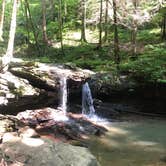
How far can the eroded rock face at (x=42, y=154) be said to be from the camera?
8859 millimetres

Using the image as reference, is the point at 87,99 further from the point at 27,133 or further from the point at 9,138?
the point at 9,138

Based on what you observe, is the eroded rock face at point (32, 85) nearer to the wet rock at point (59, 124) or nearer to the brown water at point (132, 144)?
the wet rock at point (59, 124)

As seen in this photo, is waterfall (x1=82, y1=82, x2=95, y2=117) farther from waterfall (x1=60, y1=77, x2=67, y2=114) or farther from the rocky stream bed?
waterfall (x1=60, y1=77, x2=67, y2=114)

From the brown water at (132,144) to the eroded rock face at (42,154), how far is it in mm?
1751

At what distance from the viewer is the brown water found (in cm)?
1142

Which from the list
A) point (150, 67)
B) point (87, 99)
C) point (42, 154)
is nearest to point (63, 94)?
point (87, 99)

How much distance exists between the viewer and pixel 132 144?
43.4 feet

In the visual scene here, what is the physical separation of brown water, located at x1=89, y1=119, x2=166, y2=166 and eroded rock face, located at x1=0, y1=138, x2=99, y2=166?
175 cm

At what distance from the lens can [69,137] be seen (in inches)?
535

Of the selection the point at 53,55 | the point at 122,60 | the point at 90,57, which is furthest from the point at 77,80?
the point at 53,55

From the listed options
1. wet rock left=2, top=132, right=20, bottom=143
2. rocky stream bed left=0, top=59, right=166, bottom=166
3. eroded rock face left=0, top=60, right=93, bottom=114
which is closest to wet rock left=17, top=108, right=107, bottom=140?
rocky stream bed left=0, top=59, right=166, bottom=166

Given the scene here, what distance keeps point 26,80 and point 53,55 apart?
Answer: 38.7ft

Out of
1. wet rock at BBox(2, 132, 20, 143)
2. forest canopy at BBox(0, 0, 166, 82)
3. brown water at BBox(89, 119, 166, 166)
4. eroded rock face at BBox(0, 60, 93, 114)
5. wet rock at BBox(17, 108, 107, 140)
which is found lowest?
brown water at BBox(89, 119, 166, 166)

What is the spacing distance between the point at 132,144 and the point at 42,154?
4.91 m
